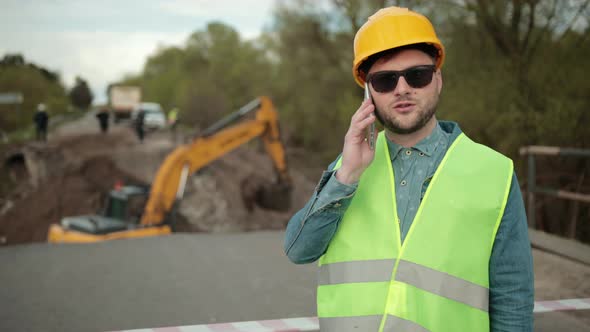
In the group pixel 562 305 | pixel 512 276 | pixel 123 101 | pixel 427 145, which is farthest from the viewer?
pixel 123 101

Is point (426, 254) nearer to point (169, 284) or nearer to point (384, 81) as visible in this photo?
point (384, 81)

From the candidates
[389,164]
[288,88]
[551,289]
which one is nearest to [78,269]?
[551,289]

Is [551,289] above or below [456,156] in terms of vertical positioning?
below

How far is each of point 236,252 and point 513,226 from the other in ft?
19.3

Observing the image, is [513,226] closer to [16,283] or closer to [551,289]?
[551,289]

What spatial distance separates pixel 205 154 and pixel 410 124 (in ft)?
50.3

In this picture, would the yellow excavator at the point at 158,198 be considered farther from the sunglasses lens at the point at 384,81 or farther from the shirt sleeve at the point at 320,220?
the sunglasses lens at the point at 384,81

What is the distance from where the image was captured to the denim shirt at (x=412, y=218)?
2.12 meters

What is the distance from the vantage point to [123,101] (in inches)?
1956

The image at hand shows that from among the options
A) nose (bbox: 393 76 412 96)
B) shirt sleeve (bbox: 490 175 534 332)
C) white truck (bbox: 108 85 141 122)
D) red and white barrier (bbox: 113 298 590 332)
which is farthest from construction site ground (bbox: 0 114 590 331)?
white truck (bbox: 108 85 141 122)

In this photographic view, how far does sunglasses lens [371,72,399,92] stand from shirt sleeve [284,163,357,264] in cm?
38

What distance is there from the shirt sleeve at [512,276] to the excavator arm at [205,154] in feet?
44.0

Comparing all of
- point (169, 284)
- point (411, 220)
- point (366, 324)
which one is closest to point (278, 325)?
point (169, 284)

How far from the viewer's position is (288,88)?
3178 centimetres
